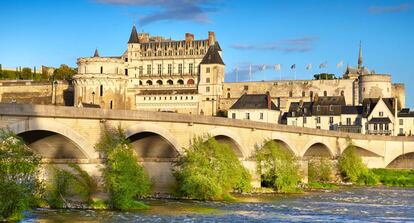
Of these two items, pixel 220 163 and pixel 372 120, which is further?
pixel 372 120

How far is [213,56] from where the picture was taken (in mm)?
129000

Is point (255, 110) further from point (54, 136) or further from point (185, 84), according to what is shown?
point (54, 136)

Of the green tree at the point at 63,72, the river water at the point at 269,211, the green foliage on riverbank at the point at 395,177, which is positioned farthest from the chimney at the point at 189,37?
the river water at the point at 269,211

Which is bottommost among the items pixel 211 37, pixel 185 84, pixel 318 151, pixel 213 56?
pixel 318 151

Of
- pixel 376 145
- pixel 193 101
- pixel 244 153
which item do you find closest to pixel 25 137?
pixel 244 153

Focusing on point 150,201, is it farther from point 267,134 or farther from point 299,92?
point 299,92

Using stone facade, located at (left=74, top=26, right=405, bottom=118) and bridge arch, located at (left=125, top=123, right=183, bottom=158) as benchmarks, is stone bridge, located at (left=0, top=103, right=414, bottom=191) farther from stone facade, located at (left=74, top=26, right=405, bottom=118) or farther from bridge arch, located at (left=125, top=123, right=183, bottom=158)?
stone facade, located at (left=74, top=26, right=405, bottom=118)

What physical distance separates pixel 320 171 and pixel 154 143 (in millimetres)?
22663

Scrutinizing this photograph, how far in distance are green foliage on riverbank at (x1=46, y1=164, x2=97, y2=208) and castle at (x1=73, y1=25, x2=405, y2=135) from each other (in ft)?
240

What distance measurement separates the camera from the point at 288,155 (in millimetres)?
53125

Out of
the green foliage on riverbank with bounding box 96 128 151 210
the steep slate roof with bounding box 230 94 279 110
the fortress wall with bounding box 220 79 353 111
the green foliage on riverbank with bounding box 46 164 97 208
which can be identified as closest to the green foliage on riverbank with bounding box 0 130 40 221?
the green foliage on riverbank with bounding box 46 164 97 208

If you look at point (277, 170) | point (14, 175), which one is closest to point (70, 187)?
point (14, 175)

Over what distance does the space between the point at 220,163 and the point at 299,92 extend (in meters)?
83.7

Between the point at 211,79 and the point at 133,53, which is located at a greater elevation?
the point at 133,53
